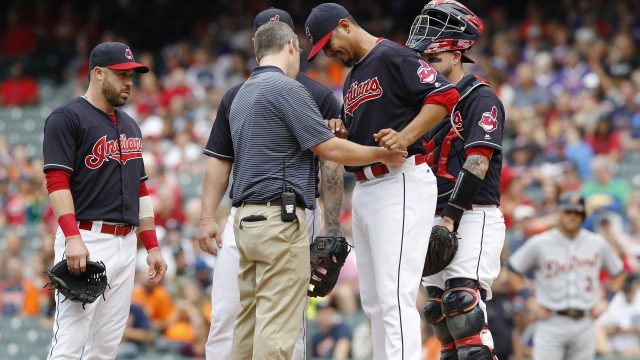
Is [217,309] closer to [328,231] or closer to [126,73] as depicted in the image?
[328,231]

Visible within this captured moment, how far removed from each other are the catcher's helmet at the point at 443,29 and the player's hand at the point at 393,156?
0.84m

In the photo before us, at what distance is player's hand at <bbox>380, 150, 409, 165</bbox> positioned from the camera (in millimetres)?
5359

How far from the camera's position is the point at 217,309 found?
6.02m

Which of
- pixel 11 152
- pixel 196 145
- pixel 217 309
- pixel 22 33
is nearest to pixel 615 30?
pixel 196 145

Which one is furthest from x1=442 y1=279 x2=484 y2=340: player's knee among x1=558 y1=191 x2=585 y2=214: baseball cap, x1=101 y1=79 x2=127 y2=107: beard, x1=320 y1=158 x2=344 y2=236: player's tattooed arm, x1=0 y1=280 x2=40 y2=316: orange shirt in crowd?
x1=0 y1=280 x2=40 y2=316: orange shirt in crowd

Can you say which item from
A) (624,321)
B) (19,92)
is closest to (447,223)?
(624,321)

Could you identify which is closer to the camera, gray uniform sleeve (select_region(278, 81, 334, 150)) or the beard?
gray uniform sleeve (select_region(278, 81, 334, 150))

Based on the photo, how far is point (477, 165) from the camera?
5742 millimetres

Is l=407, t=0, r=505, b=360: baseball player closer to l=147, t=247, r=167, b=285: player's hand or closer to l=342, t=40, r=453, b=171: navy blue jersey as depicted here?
l=342, t=40, r=453, b=171: navy blue jersey

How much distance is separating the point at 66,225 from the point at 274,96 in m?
1.34

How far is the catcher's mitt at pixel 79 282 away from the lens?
5707 millimetres

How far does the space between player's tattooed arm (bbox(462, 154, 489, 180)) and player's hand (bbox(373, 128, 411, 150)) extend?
1.70 feet

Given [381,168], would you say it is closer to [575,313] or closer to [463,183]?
[463,183]

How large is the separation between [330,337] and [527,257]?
2.67m
